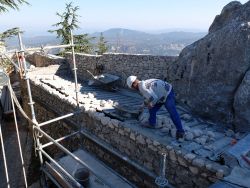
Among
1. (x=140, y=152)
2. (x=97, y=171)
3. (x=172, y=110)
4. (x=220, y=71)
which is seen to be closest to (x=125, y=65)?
(x=220, y=71)

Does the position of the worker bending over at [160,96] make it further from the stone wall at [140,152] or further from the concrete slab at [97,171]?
the concrete slab at [97,171]

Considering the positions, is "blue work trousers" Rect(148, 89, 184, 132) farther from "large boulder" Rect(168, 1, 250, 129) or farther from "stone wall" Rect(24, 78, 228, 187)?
"large boulder" Rect(168, 1, 250, 129)

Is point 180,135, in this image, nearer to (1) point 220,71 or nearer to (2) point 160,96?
(2) point 160,96

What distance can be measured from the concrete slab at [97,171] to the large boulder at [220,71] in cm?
298

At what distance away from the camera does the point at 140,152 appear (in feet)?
20.7

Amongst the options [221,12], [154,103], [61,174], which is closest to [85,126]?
[61,174]

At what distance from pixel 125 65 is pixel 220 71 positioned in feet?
15.6

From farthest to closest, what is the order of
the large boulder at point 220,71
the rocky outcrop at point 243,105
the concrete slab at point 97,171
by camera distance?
1. the large boulder at point 220,71
2. the rocky outcrop at point 243,105
3. the concrete slab at point 97,171

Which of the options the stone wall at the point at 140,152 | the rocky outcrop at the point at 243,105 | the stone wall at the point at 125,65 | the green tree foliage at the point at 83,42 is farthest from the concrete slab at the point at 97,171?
the green tree foliage at the point at 83,42

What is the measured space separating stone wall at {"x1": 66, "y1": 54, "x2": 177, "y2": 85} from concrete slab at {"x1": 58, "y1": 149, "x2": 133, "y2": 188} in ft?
13.9

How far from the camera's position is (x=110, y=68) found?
12.0 metres

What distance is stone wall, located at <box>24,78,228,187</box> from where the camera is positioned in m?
5.02

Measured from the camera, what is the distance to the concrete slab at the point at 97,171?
596 centimetres

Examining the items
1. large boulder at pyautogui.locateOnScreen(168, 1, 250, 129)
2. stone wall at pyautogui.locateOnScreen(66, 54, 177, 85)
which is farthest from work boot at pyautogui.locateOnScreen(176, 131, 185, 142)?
stone wall at pyautogui.locateOnScreen(66, 54, 177, 85)
